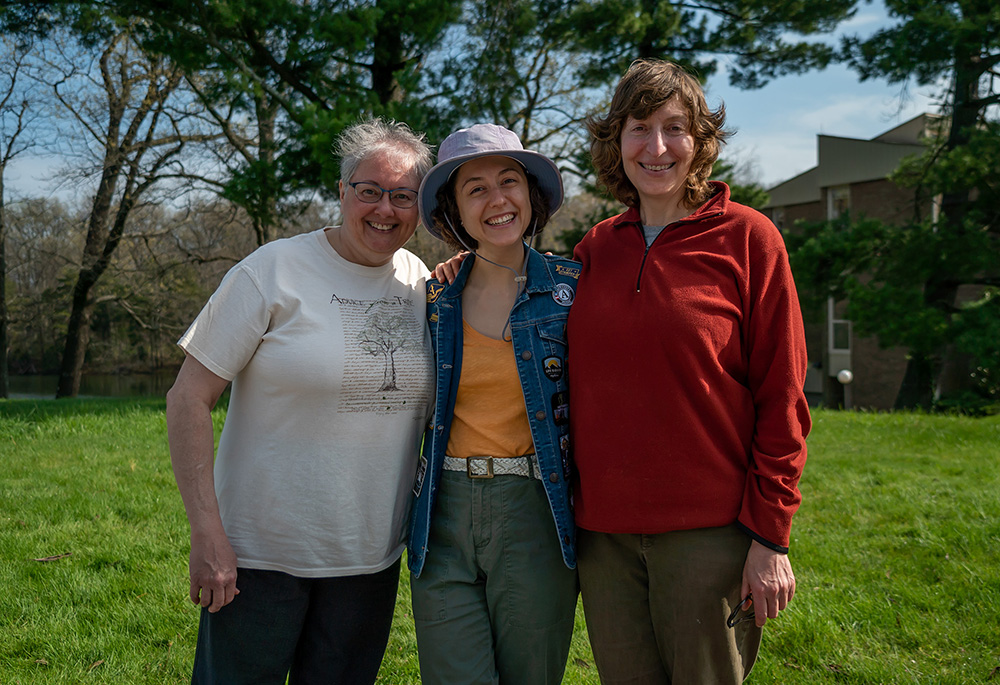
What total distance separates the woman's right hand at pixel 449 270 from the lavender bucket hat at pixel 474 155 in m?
0.18

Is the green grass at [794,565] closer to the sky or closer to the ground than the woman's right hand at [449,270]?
closer to the ground

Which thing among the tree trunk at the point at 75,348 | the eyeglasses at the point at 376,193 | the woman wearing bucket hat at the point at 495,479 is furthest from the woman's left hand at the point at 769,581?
the tree trunk at the point at 75,348

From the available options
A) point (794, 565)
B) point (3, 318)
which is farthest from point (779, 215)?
point (3, 318)

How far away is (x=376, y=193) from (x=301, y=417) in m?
0.81

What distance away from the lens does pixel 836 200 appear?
83.7 ft

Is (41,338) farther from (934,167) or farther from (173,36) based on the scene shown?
(934,167)

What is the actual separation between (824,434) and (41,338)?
36234mm

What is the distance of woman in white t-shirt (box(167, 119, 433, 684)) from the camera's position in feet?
7.36

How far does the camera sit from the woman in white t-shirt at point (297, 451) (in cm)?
224

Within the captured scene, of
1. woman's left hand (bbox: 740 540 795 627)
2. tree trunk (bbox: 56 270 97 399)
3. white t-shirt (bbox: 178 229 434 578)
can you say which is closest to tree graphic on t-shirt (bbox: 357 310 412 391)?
white t-shirt (bbox: 178 229 434 578)

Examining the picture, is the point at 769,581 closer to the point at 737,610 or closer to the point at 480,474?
the point at 737,610

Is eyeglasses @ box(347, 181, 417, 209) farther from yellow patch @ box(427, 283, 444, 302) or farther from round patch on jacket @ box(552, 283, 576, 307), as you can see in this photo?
round patch on jacket @ box(552, 283, 576, 307)

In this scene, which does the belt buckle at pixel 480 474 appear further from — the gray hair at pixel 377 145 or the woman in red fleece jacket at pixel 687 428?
the gray hair at pixel 377 145

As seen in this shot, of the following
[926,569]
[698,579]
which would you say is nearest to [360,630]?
[698,579]
